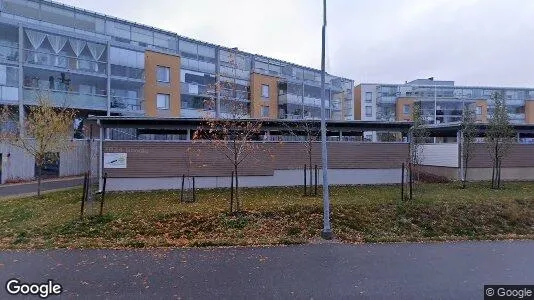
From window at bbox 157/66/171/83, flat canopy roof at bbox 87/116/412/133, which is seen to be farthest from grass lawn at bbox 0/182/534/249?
window at bbox 157/66/171/83

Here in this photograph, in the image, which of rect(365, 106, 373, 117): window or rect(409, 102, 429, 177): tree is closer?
rect(409, 102, 429, 177): tree

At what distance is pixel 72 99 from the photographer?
100ft

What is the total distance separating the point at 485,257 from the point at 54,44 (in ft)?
110

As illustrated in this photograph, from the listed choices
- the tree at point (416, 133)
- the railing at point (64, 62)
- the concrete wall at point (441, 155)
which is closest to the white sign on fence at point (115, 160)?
the tree at point (416, 133)

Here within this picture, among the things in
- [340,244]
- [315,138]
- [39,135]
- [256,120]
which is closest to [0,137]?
[39,135]

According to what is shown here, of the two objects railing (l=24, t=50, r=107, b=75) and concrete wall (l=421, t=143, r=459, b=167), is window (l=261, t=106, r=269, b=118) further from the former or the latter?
concrete wall (l=421, t=143, r=459, b=167)

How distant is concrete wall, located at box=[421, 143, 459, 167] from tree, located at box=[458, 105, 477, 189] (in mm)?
711

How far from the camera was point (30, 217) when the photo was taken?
1223cm

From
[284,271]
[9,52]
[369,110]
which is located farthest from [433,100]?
[284,271]

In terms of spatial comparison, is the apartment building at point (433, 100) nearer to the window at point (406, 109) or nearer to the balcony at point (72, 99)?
the window at point (406, 109)

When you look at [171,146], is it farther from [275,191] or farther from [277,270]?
[277,270]

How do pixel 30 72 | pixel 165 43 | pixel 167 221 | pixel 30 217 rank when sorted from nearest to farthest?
pixel 167 221 < pixel 30 217 < pixel 30 72 < pixel 165 43

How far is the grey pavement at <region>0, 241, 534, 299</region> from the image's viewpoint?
5980 millimetres
